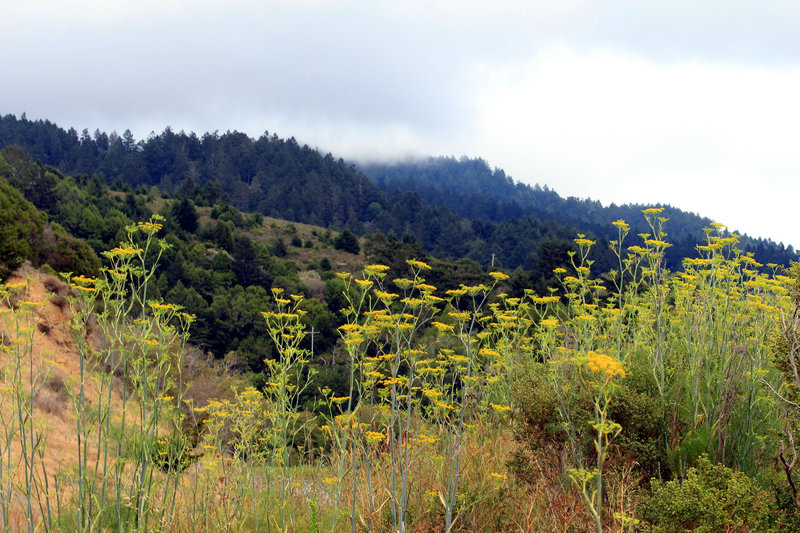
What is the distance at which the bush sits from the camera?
3.00m

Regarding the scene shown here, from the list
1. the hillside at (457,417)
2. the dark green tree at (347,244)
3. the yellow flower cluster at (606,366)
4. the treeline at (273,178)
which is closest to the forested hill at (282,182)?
the treeline at (273,178)

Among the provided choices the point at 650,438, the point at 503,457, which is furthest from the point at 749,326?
the point at 503,457

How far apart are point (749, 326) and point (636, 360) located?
3.55 feet

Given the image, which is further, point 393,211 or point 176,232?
point 393,211

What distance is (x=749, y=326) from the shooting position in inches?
186

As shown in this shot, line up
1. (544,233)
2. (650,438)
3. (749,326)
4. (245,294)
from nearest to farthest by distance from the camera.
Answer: (650,438)
(749,326)
(245,294)
(544,233)

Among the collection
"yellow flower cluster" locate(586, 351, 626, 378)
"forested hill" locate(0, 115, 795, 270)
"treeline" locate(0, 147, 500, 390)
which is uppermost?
"forested hill" locate(0, 115, 795, 270)

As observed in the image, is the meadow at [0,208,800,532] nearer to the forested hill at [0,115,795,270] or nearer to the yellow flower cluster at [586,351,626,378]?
the yellow flower cluster at [586,351,626,378]

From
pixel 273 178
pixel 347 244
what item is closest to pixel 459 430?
pixel 347 244

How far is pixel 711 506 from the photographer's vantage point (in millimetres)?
3029

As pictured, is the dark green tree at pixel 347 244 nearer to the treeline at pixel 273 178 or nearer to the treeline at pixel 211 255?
the treeline at pixel 211 255

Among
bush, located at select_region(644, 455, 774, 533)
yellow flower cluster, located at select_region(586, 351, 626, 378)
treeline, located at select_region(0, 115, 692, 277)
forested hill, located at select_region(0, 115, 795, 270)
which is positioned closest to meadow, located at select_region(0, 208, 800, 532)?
bush, located at select_region(644, 455, 774, 533)

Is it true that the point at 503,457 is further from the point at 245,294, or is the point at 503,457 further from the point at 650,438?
the point at 245,294

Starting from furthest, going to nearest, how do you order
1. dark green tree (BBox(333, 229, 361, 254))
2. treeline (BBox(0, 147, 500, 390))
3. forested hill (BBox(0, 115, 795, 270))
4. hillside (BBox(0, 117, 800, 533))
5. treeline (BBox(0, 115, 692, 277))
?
treeline (BBox(0, 115, 692, 277)), forested hill (BBox(0, 115, 795, 270)), dark green tree (BBox(333, 229, 361, 254)), treeline (BBox(0, 147, 500, 390)), hillside (BBox(0, 117, 800, 533))
